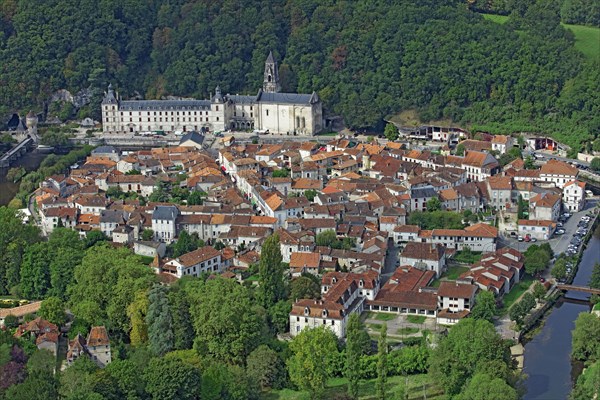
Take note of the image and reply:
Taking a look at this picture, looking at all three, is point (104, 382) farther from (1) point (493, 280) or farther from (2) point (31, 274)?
(1) point (493, 280)

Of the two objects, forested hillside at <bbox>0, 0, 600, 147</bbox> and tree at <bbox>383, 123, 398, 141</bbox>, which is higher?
forested hillside at <bbox>0, 0, 600, 147</bbox>

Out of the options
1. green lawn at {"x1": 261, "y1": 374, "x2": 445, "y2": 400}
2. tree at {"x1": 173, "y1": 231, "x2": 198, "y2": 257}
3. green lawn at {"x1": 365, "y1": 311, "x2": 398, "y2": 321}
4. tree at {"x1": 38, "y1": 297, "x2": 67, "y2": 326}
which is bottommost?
green lawn at {"x1": 261, "y1": 374, "x2": 445, "y2": 400}

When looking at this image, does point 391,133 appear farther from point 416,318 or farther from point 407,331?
point 407,331

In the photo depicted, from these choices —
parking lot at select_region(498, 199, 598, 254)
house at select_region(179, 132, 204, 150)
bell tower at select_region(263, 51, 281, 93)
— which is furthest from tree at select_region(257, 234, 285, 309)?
bell tower at select_region(263, 51, 281, 93)

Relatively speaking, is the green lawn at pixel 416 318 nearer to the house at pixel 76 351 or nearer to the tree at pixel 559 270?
the tree at pixel 559 270

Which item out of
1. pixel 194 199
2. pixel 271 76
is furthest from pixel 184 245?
pixel 271 76

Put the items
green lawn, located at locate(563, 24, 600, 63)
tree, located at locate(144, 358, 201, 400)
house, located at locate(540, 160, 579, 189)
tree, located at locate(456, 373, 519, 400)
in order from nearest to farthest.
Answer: tree, located at locate(456, 373, 519, 400) → tree, located at locate(144, 358, 201, 400) → house, located at locate(540, 160, 579, 189) → green lawn, located at locate(563, 24, 600, 63)

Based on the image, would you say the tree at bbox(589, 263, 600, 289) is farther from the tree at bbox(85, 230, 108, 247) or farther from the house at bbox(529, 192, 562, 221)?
the tree at bbox(85, 230, 108, 247)

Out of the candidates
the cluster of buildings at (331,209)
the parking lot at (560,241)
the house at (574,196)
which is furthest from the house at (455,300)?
the house at (574,196)
